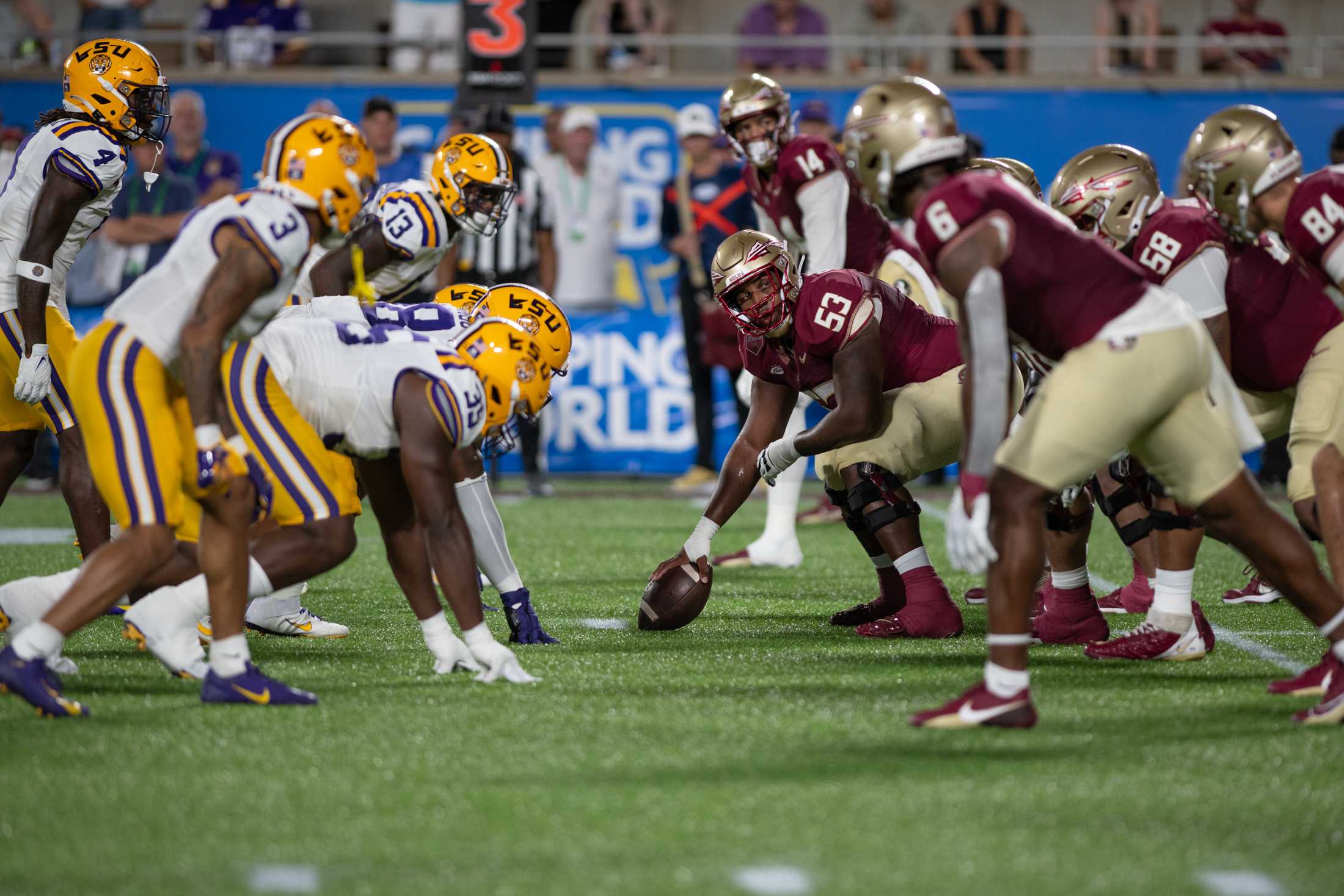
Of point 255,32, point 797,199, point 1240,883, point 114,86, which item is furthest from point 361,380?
point 255,32

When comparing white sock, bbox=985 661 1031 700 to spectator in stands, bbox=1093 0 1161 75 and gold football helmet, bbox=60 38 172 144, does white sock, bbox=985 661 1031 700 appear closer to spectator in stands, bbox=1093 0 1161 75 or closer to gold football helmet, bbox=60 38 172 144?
gold football helmet, bbox=60 38 172 144

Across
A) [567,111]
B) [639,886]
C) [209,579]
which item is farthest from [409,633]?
[567,111]

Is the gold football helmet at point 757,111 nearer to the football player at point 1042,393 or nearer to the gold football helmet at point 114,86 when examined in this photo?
the gold football helmet at point 114,86

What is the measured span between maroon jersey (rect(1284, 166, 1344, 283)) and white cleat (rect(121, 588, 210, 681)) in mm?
3378

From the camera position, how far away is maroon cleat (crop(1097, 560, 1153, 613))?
652 cm

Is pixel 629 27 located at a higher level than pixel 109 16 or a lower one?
lower

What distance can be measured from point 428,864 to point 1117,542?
6.80m

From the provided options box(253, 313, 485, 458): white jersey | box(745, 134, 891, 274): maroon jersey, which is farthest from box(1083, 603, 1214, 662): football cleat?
box(745, 134, 891, 274): maroon jersey

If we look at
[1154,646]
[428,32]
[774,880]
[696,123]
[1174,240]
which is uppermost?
[428,32]

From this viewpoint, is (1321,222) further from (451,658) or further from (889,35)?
(889,35)

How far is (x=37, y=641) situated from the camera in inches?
162

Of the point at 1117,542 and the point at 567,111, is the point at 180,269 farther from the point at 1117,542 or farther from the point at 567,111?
the point at 567,111

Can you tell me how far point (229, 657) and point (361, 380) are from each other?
3.00ft

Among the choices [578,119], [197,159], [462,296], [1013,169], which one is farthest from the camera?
[578,119]
